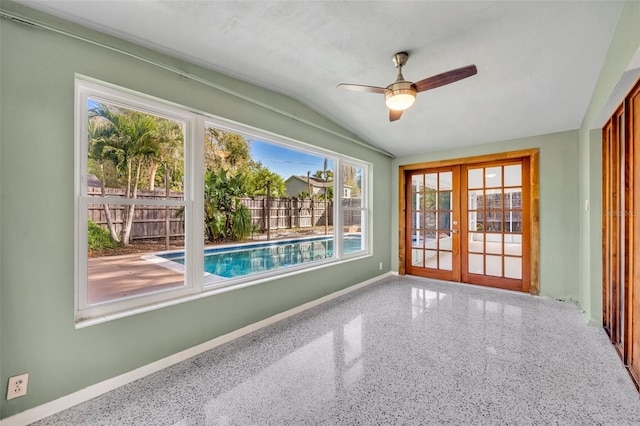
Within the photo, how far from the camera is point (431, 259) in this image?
496 cm

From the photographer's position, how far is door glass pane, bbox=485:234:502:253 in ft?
14.0

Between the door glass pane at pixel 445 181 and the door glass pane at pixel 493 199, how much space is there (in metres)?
0.59

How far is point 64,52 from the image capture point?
1777 mm

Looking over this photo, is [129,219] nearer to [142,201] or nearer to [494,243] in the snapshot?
[142,201]

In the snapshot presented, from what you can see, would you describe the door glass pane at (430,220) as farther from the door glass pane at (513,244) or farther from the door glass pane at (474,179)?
the door glass pane at (513,244)

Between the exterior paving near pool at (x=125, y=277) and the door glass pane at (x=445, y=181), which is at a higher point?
→ the door glass pane at (x=445, y=181)

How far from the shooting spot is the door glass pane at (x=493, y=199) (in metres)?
4.31

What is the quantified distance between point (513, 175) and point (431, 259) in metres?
1.89

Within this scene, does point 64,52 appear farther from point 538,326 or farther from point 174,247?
point 538,326

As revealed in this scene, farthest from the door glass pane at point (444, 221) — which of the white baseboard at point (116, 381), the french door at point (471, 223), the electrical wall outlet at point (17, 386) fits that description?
the electrical wall outlet at point (17, 386)

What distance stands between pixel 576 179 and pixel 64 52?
5.48 metres

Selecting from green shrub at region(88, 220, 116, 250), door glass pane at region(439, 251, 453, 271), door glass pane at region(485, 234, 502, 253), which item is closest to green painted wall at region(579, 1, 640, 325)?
door glass pane at region(485, 234, 502, 253)

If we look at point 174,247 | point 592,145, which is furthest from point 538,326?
point 174,247

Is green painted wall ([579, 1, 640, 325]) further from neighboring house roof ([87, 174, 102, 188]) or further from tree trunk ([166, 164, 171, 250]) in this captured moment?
neighboring house roof ([87, 174, 102, 188])
